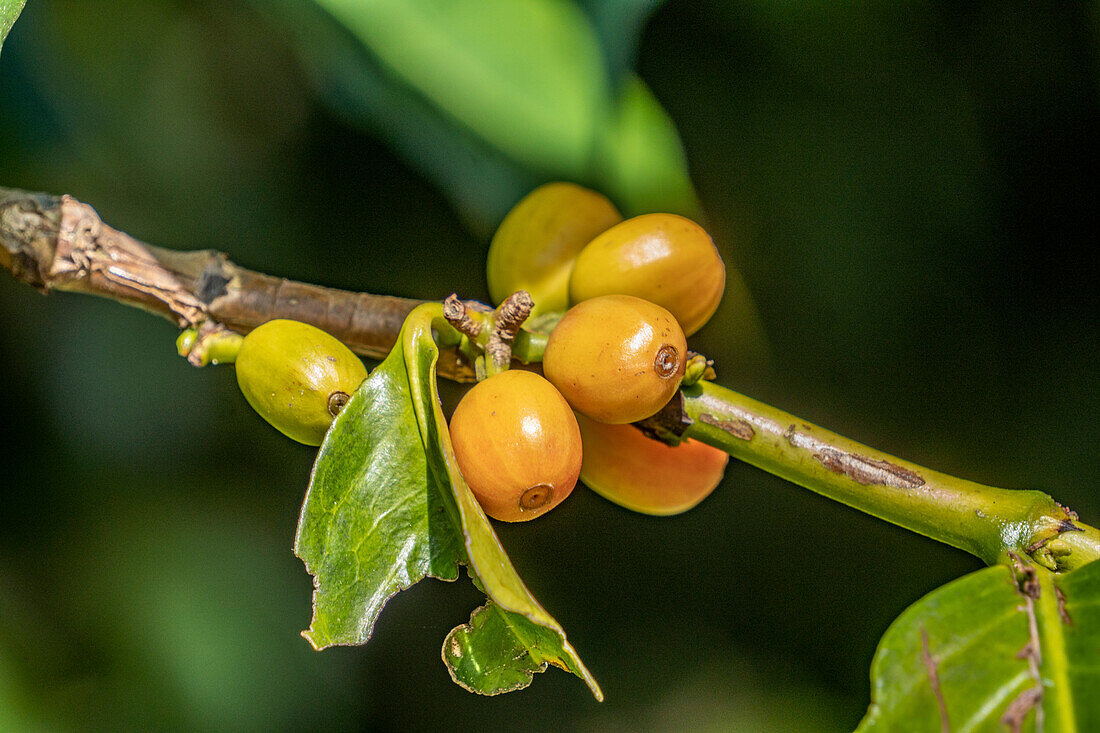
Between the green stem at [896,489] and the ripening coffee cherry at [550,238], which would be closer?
the green stem at [896,489]

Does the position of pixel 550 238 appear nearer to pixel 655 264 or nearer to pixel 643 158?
pixel 655 264

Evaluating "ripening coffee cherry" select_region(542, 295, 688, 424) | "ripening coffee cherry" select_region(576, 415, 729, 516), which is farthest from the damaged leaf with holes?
"ripening coffee cherry" select_region(576, 415, 729, 516)

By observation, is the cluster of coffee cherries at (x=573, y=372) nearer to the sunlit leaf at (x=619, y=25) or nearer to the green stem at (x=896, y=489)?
the green stem at (x=896, y=489)

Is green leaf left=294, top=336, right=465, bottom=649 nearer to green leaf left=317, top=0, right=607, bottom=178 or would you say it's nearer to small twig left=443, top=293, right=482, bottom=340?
small twig left=443, top=293, right=482, bottom=340

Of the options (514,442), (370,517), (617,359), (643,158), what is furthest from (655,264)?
(643,158)

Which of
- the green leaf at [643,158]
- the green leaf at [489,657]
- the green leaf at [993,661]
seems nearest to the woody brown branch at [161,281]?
the green leaf at [489,657]
